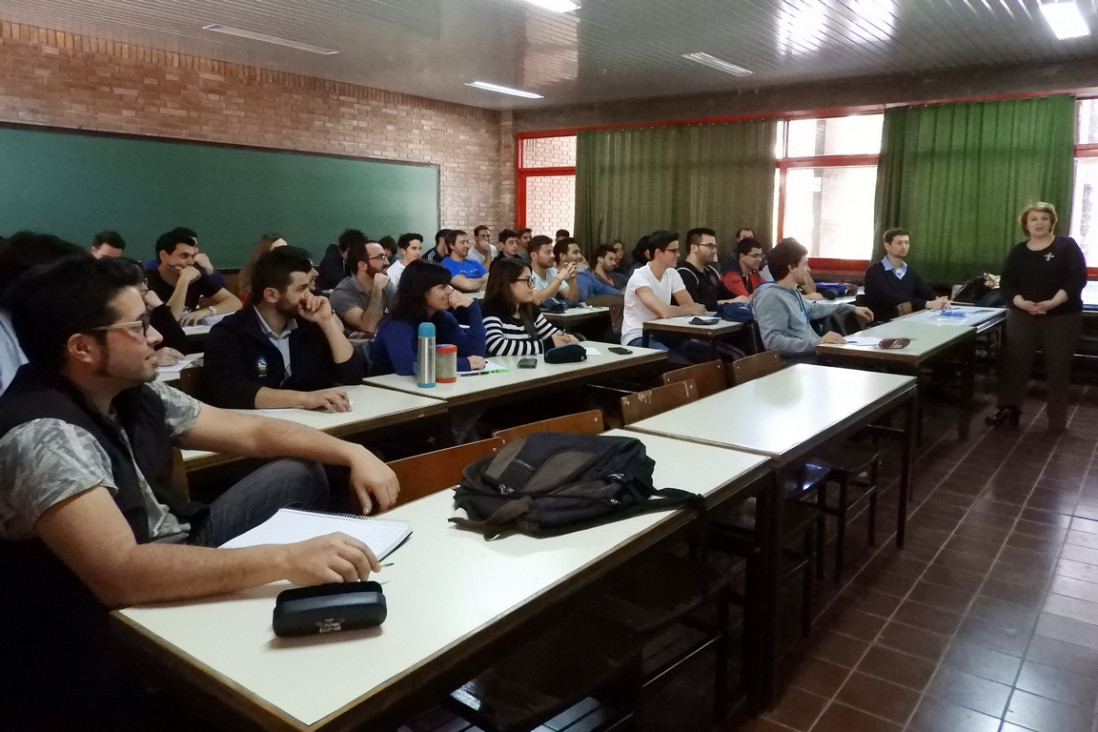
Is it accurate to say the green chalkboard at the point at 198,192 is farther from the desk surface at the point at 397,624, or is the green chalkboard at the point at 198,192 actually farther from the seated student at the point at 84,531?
the desk surface at the point at 397,624

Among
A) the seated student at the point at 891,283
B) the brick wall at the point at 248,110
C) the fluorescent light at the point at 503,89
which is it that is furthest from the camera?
the fluorescent light at the point at 503,89

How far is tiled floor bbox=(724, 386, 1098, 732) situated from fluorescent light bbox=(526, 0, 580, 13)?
3881 millimetres

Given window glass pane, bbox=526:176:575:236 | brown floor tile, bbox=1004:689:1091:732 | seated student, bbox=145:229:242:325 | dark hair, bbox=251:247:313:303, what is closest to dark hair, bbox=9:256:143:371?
dark hair, bbox=251:247:313:303

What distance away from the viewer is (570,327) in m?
5.90

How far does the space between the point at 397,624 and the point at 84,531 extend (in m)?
0.53

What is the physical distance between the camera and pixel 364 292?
501 centimetres

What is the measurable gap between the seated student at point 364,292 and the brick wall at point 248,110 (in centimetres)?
375

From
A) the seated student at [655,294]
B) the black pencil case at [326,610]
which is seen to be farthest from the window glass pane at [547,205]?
the black pencil case at [326,610]

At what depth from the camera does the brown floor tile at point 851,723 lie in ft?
7.13

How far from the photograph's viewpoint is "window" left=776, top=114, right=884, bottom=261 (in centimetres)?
861

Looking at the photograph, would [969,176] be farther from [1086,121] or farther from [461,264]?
[461,264]

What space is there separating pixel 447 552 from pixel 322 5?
17.3 ft

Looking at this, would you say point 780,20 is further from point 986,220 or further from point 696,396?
point 696,396

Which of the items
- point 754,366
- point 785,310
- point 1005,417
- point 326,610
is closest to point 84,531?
point 326,610
